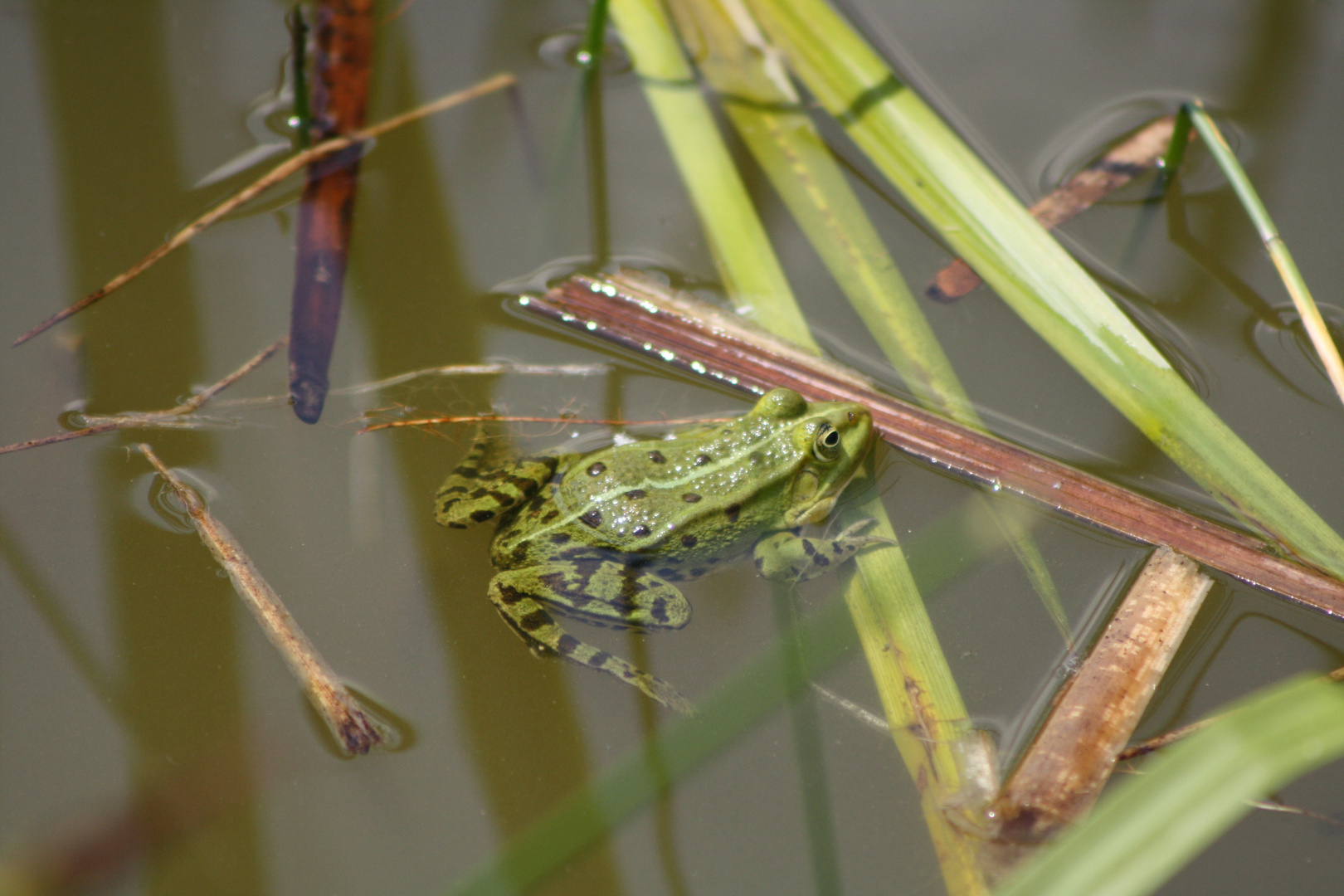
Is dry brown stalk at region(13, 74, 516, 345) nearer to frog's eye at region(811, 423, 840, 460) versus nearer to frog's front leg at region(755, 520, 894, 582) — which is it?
frog's eye at region(811, 423, 840, 460)

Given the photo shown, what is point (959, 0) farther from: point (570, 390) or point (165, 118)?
point (165, 118)

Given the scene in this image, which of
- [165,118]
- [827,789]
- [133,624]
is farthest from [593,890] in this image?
[165,118]

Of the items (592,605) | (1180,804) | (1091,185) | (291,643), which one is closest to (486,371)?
(592,605)

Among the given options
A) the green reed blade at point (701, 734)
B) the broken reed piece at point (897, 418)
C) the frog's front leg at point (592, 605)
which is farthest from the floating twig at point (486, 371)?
the green reed blade at point (701, 734)

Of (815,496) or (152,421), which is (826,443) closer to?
(815,496)

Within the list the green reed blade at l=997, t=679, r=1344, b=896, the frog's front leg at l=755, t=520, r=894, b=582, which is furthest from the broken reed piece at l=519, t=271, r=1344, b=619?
the green reed blade at l=997, t=679, r=1344, b=896
